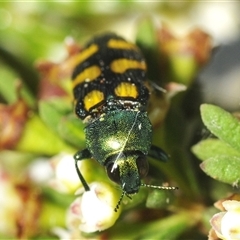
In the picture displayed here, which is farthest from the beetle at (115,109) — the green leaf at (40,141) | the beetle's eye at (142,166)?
the green leaf at (40,141)

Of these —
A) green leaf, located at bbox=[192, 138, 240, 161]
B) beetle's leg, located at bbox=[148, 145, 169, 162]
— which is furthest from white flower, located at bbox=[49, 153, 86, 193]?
green leaf, located at bbox=[192, 138, 240, 161]

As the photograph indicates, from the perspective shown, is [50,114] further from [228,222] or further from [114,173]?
[228,222]

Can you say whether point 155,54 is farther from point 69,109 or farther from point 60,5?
point 60,5

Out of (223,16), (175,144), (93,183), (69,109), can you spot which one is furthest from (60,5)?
(93,183)

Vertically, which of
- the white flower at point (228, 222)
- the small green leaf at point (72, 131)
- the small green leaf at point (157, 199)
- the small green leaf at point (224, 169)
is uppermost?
the small green leaf at point (72, 131)

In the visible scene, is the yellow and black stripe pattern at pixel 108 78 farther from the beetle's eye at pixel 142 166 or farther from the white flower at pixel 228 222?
→ the white flower at pixel 228 222

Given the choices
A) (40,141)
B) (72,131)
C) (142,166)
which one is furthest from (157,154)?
(40,141)
